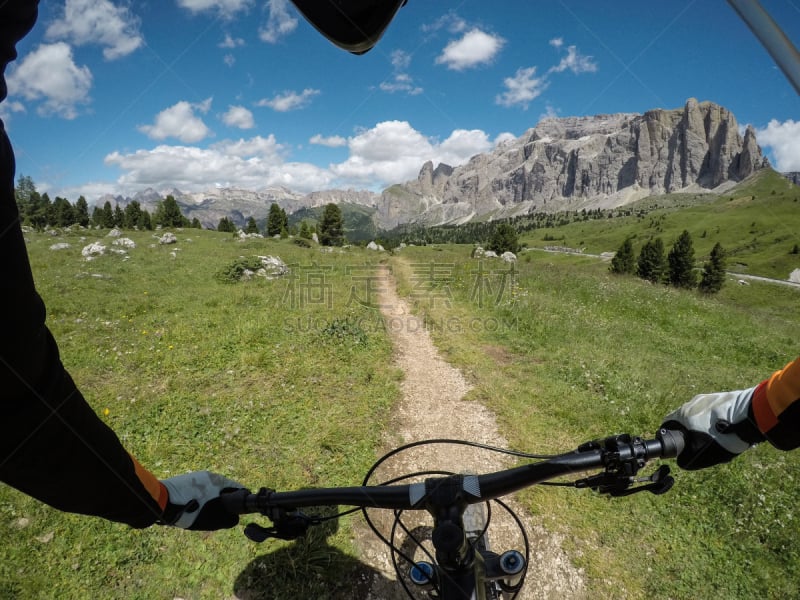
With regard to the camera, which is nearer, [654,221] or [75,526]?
[75,526]

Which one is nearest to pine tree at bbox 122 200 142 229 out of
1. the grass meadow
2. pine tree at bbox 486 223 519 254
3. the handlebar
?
the grass meadow

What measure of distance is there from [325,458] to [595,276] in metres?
20.2

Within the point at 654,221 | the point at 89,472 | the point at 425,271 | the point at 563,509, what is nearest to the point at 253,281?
the point at 425,271

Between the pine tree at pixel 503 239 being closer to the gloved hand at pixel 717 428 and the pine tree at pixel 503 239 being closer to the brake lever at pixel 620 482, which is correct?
the gloved hand at pixel 717 428

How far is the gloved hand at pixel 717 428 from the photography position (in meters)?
1.82

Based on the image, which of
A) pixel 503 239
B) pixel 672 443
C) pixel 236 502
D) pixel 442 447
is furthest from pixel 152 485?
pixel 503 239

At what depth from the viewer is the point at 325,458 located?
6312 mm

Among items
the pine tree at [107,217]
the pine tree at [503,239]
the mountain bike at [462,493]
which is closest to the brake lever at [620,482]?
the mountain bike at [462,493]

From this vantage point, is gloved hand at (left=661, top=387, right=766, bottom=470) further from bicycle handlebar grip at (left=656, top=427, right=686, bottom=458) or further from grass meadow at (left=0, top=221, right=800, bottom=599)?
grass meadow at (left=0, top=221, right=800, bottom=599)

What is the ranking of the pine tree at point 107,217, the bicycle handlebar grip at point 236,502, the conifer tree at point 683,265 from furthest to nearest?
1. the pine tree at point 107,217
2. the conifer tree at point 683,265
3. the bicycle handlebar grip at point 236,502

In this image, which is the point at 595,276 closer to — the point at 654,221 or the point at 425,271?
the point at 425,271

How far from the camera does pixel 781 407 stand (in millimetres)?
1622

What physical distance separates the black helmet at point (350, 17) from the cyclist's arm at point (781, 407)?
88.0 inches

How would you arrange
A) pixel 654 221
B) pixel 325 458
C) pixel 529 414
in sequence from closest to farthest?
pixel 325 458
pixel 529 414
pixel 654 221
